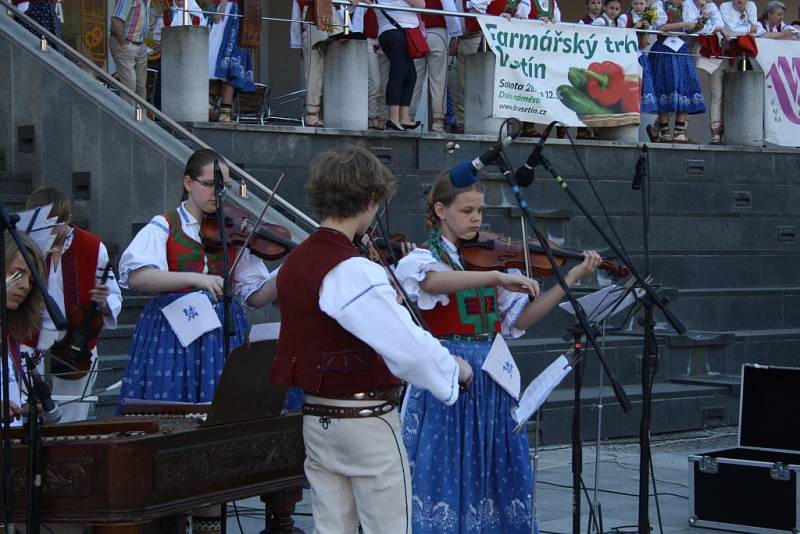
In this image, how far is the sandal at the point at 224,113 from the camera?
11.1 m

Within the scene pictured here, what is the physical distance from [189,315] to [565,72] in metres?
7.18

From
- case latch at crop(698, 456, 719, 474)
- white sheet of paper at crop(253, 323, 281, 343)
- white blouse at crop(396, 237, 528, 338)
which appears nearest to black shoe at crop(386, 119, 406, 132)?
case latch at crop(698, 456, 719, 474)

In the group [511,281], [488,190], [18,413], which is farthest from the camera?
[488,190]

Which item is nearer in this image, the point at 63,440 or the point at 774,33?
the point at 63,440

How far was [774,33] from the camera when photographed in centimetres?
1480

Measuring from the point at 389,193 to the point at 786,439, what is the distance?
3.99 meters

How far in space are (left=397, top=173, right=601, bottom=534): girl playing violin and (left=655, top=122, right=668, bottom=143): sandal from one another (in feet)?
28.8

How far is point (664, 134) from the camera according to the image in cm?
1401

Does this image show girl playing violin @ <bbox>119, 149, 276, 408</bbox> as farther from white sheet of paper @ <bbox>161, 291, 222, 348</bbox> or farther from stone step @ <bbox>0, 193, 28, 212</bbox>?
stone step @ <bbox>0, 193, 28, 212</bbox>

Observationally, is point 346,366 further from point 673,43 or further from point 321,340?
point 673,43

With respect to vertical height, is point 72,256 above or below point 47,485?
above

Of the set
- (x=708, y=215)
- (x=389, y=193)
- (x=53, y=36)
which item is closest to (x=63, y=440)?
(x=389, y=193)

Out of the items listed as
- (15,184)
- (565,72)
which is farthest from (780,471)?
(15,184)

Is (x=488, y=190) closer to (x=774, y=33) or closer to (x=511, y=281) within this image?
(x=774, y=33)
